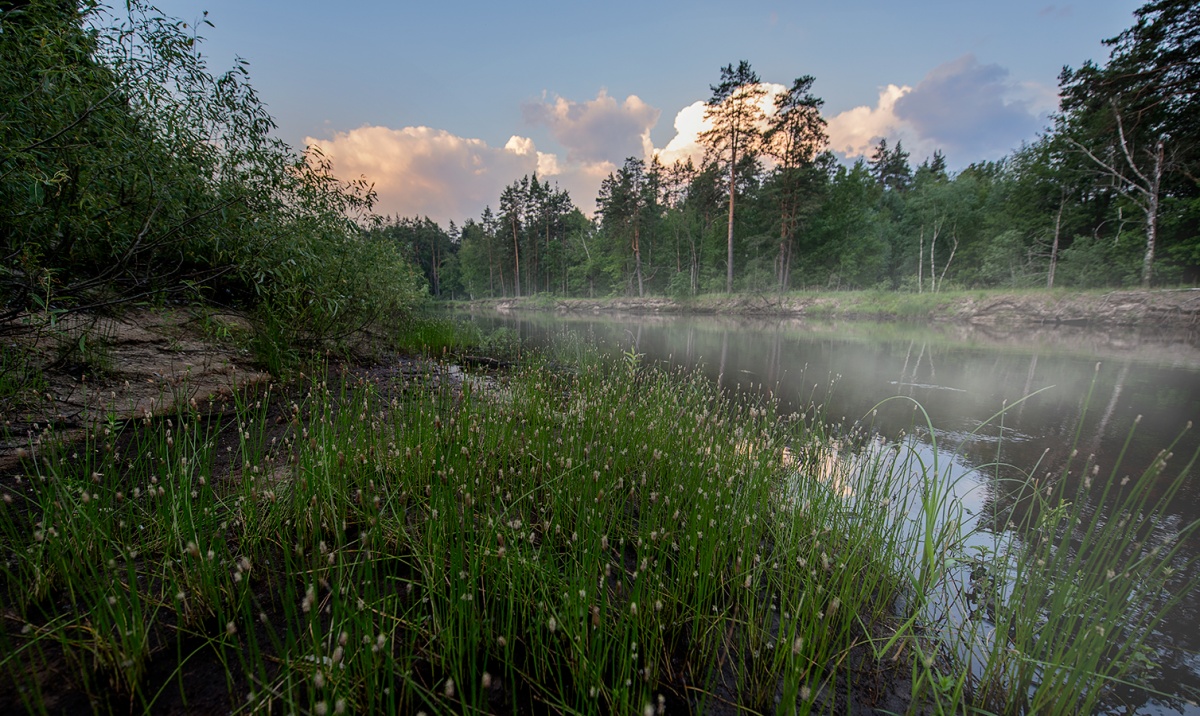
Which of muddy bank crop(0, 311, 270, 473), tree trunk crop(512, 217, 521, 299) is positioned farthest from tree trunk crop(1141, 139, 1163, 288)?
tree trunk crop(512, 217, 521, 299)

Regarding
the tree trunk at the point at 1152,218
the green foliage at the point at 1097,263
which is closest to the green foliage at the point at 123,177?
the tree trunk at the point at 1152,218

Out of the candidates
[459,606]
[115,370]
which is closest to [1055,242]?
[459,606]

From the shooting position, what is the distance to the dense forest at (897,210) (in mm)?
19812

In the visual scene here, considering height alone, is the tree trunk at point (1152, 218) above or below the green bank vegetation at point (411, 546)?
above

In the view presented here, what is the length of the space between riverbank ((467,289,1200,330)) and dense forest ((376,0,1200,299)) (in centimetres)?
271

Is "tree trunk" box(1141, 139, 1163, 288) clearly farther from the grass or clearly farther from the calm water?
the grass

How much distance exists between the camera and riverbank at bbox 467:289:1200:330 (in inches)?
696

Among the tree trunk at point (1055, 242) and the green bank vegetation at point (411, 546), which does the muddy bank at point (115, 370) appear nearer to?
the green bank vegetation at point (411, 546)

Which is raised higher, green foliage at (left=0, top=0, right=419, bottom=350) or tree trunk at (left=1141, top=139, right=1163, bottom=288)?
tree trunk at (left=1141, top=139, right=1163, bottom=288)

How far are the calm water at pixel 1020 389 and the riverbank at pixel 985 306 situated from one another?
222cm

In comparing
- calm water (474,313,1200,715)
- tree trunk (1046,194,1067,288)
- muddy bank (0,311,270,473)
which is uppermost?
tree trunk (1046,194,1067,288)

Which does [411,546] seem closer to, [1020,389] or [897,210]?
[1020,389]

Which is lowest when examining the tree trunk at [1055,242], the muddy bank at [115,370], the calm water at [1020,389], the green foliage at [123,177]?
the calm water at [1020,389]

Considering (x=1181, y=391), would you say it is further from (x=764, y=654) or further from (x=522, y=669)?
(x=522, y=669)
